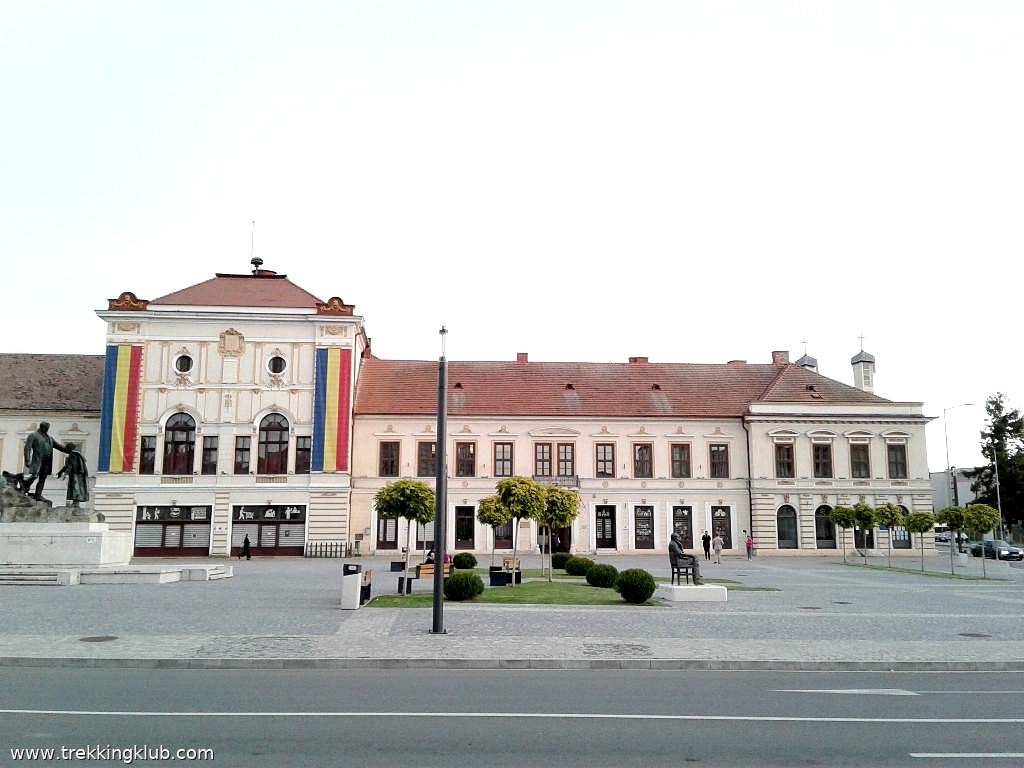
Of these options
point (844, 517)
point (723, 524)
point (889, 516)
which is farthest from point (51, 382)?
point (889, 516)

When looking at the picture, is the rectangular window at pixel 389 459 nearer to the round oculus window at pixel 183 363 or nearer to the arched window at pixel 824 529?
the round oculus window at pixel 183 363

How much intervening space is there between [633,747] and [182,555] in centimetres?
4306

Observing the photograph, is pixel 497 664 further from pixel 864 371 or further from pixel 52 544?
pixel 864 371

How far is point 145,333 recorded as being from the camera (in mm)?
47812

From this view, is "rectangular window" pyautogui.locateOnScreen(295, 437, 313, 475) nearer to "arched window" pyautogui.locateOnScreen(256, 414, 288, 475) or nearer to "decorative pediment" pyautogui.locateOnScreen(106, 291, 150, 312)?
"arched window" pyautogui.locateOnScreen(256, 414, 288, 475)

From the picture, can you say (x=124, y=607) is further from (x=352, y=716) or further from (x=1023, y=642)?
(x=1023, y=642)

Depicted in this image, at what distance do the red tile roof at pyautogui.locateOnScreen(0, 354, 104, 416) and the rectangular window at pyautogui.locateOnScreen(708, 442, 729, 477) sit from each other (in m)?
37.6

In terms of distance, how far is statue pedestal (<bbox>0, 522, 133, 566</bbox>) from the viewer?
27062 mm

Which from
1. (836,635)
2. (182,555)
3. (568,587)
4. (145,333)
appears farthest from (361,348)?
(836,635)

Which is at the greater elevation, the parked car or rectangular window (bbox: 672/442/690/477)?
rectangular window (bbox: 672/442/690/477)

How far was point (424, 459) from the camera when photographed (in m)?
50.8

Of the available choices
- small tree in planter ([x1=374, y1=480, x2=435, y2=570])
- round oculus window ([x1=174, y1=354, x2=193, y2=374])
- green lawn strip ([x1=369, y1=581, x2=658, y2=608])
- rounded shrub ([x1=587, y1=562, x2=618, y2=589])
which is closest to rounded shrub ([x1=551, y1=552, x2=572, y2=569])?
small tree in planter ([x1=374, y1=480, x2=435, y2=570])

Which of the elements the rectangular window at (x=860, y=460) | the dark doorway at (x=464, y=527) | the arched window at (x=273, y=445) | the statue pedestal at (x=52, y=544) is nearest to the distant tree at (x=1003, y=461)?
the rectangular window at (x=860, y=460)

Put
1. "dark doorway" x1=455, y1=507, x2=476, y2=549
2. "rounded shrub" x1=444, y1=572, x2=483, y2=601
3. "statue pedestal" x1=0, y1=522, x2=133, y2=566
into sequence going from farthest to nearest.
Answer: "dark doorway" x1=455, y1=507, x2=476, y2=549, "statue pedestal" x1=0, y1=522, x2=133, y2=566, "rounded shrub" x1=444, y1=572, x2=483, y2=601
